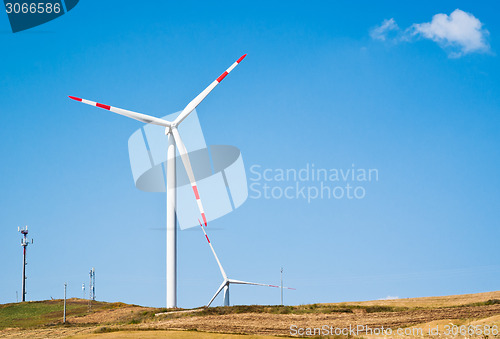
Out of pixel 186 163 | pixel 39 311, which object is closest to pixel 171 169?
pixel 186 163

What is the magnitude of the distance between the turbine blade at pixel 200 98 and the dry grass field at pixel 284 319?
2341 centimetres

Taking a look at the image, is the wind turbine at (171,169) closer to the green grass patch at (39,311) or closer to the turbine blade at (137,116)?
the turbine blade at (137,116)

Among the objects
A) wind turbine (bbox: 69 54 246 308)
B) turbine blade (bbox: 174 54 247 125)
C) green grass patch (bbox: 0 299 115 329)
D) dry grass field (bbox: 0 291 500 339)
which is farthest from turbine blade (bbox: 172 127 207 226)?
green grass patch (bbox: 0 299 115 329)

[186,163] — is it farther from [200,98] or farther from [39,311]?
[39,311]

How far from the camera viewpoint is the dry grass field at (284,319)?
5928 centimetres

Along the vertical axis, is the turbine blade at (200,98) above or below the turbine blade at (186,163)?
above

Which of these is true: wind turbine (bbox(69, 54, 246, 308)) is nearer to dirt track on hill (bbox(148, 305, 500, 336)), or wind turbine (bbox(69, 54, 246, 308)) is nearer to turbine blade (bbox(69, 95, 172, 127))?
turbine blade (bbox(69, 95, 172, 127))

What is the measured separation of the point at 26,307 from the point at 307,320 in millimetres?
72143

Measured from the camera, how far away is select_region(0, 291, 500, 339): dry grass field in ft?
194

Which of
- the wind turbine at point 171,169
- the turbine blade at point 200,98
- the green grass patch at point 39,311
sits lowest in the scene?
the green grass patch at point 39,311

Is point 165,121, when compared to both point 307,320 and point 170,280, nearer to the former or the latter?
point 170,280

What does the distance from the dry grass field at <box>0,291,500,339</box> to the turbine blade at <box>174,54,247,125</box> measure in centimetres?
2341

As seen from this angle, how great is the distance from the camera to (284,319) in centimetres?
6638

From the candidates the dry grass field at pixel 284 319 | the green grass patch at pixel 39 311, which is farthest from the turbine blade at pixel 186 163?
the green grass patch at pixel 39 311
